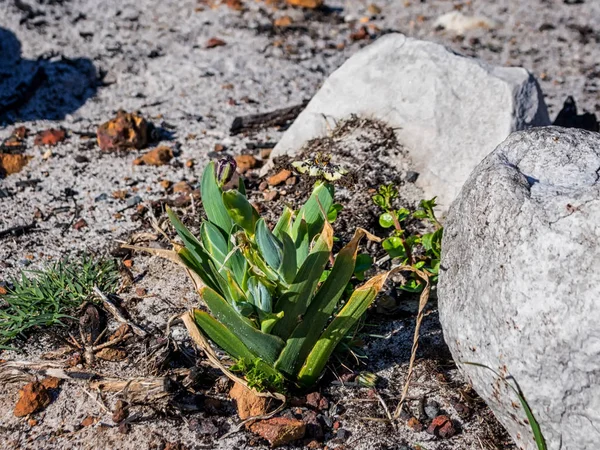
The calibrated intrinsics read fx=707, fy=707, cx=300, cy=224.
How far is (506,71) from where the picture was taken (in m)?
3.89

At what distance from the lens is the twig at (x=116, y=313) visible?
3.13 meters

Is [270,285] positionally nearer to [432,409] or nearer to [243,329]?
[243,329]

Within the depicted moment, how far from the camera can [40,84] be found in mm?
5160

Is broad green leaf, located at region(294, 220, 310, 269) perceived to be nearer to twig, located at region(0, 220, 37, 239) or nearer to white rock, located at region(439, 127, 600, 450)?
white rock, located at region(439, 127, 600, 450)

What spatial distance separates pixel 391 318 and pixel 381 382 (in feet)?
1.34

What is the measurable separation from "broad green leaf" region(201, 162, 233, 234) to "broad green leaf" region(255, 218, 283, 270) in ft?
0.66

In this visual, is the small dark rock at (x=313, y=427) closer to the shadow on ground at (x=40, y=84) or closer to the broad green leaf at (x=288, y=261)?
the broad green leaf at (x=288, y=261)

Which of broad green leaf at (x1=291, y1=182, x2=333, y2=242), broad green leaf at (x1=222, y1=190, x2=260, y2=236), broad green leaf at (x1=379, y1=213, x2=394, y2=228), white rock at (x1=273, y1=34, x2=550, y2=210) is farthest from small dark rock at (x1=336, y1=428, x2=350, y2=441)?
white rock at (x1=273, y1=34, x2=550, y2=210)

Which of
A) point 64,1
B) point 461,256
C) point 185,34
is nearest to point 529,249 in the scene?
point 461,256

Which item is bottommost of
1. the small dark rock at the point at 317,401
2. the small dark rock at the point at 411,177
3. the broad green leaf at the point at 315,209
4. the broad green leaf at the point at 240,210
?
the small dark rock at the point at 317,401

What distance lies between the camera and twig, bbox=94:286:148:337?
10.3 ft

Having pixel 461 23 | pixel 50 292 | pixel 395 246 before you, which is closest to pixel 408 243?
pixel 395 246

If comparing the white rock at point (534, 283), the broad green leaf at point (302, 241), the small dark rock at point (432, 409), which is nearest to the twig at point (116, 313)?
the broad green leaf at point (302, 241)

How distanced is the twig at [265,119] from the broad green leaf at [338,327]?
2.30 metres
